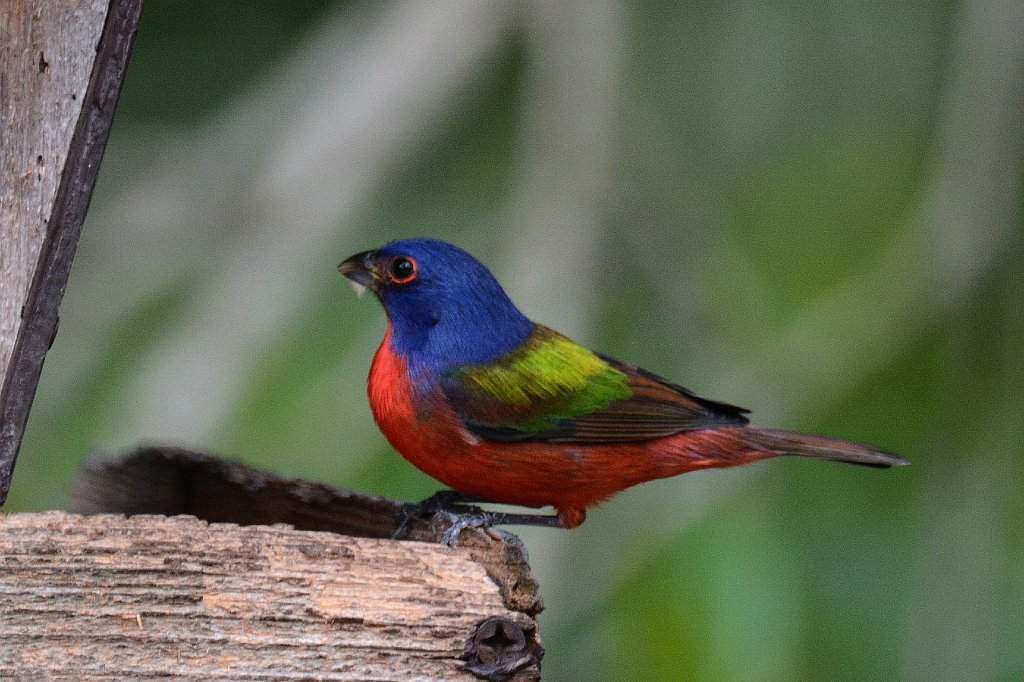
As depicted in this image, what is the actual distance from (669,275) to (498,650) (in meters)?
2.23

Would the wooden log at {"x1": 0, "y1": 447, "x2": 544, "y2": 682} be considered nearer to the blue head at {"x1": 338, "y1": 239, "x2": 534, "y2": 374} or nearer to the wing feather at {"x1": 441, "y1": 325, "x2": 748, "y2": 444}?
the wing feather at {"x1": 441, "y1": 325, "x2": 748, "y2": 444}

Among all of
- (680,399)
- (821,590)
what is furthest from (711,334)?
(821,590)

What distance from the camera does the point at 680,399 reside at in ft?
12.3

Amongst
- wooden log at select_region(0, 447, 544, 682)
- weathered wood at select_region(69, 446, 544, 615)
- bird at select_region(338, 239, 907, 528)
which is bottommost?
wooden log at select_region(0, 447, 544, 682)

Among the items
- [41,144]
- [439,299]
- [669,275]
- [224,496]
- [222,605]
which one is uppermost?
[669,275]

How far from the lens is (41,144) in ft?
7.97

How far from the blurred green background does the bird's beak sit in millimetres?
520

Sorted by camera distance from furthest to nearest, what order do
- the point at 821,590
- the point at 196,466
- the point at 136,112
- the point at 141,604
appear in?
the point at 136,112, the point at 821,590, the point at 196,466, the point at 141,604

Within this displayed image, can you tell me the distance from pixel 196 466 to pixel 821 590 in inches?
82.4

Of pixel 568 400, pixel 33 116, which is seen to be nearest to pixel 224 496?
pixel 568 400

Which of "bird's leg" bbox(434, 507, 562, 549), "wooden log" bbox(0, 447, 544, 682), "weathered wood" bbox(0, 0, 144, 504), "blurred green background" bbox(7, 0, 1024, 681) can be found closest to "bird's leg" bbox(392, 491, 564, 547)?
"bird's leg" bbox(434, 507, 562, 549)

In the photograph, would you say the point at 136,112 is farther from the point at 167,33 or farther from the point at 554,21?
the point at 554,21

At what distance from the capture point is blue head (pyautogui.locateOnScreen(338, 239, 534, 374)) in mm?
3605

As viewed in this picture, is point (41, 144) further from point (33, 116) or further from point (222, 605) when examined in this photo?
point (222, 605)
